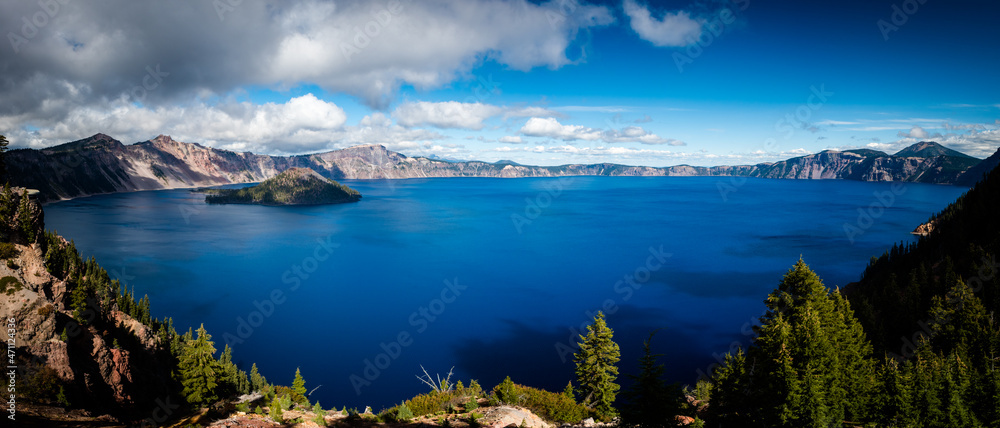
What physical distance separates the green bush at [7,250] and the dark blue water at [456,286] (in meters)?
26.6

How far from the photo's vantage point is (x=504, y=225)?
170 meters

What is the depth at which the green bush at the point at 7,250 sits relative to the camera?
38906mm

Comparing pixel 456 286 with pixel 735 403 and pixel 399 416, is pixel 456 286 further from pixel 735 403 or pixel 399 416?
pixel 735 403

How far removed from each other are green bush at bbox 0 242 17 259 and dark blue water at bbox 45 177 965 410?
26.6 meters

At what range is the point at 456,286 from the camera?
90.0 m

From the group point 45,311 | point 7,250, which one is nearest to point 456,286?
point 7,250

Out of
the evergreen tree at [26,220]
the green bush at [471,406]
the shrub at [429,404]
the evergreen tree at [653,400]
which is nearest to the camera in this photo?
the evergreen tree at [653,400]

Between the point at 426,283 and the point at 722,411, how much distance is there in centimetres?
7457

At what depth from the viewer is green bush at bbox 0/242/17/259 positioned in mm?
38906

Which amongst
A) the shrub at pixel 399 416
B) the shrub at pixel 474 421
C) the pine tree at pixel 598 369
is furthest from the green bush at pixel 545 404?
the shrub at pixel 399 416

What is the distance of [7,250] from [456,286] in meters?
62.8

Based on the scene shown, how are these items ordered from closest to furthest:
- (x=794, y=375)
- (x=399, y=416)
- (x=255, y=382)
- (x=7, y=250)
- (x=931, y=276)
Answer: (x=794, y=375)
(x=399, y=416)
(x=7, y=250)
(x=255, y=382)
(x=931, y=276)

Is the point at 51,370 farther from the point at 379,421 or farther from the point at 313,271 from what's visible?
the point at 313,271

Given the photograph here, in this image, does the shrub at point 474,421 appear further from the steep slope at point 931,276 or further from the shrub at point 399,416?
the steep slope at point 931,276
